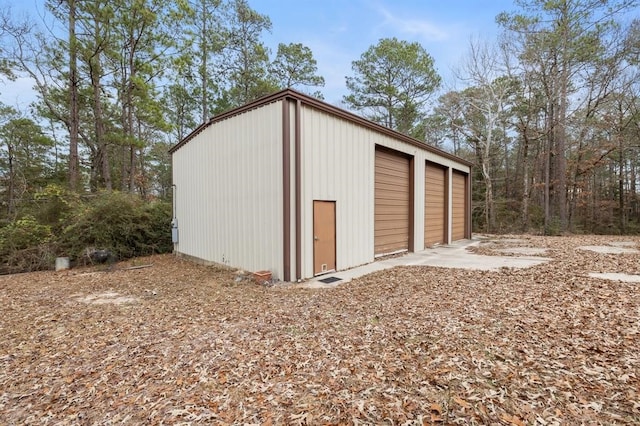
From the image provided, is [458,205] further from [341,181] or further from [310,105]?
[310,105]

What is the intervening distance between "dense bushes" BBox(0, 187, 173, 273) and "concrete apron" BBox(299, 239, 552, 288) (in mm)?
7299

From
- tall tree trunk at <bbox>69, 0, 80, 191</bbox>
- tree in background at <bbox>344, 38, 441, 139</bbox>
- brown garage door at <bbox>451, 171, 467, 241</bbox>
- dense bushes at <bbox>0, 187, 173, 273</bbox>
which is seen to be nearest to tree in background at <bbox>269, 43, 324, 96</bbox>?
tree in background at <bbox>344, 38, 441, 139</bbox>

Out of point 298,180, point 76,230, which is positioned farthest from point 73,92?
point 298,180

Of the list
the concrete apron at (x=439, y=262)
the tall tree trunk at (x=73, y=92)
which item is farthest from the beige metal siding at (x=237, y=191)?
the tall tree trunk at (x=73, y=92)

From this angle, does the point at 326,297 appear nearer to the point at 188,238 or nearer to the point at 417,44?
the point at 188,238

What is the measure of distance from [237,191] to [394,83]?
44.6ft

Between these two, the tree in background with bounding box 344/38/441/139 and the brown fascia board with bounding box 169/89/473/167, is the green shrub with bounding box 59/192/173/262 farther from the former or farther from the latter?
the tree in background with bounding box 344/38/441/139

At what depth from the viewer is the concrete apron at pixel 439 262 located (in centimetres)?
619

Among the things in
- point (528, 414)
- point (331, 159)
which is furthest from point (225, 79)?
point (528, 414)

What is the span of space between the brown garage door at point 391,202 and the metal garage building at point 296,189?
1.2 inches

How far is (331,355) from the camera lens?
2.84 metres

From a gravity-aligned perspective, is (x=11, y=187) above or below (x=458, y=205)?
above

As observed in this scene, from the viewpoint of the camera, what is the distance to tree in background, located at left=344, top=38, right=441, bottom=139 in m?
16.2

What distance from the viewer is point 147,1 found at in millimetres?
11719
